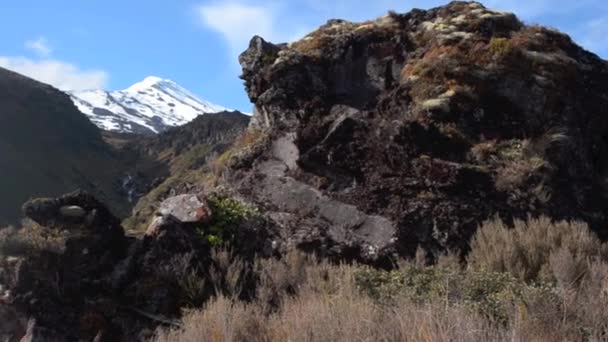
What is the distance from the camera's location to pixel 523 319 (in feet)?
13.0

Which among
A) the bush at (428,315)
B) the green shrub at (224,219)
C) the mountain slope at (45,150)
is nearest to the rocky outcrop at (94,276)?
the green shrub at (224,219)

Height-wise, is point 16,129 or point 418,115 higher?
point 16,129

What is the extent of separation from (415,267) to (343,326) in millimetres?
3588

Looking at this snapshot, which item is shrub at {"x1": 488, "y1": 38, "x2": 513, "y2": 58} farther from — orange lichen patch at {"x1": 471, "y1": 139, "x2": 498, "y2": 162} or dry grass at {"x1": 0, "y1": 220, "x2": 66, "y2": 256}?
dry grass at {"x1": 0, "y1": 220, "x2": 66, "y2": 256}

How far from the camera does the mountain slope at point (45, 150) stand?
71312 millimetres

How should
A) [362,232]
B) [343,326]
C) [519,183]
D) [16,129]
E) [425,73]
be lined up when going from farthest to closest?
[16,129], [425,73], [519,183], [362,232], [343,326]

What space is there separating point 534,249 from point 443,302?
3.83 m

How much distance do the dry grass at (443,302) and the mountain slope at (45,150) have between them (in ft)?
192

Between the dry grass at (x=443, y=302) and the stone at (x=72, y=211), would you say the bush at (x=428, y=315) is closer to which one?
the dry grass at (x=443, y=302)

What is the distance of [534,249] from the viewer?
7.56 m

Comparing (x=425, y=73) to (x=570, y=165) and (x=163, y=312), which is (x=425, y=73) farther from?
(x=163, y=312)

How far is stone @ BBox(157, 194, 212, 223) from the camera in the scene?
922cm

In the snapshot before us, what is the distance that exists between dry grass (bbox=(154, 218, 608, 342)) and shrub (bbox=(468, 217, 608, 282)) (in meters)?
0.01

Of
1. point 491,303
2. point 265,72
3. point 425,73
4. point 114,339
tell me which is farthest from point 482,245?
point 265,72
